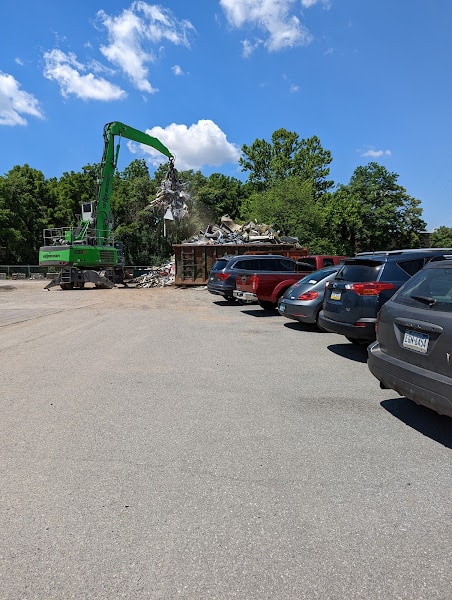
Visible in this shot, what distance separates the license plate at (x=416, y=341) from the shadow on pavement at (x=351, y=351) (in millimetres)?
3215

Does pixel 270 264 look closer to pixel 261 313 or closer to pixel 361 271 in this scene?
pixel 261 313

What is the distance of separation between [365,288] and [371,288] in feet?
0.30

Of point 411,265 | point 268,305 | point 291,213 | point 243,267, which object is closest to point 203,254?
point 243,267

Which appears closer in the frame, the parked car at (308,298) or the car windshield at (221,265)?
the parked car at (308,298)

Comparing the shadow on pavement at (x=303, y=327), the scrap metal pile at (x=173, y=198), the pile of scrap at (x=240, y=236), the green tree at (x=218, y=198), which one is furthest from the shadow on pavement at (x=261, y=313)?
the green tree at (x=218, y=198)

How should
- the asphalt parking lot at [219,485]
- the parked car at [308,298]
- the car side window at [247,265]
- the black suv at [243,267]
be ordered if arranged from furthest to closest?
the car side window at [247,265] → the black suv at [243,267] → the parked car at [308,298] → the asphalt parking lot at [219,485]

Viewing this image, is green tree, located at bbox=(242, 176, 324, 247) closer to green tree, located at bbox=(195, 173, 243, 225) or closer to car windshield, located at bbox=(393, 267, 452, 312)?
green tree, located at bbox=(195, 173, 243, 225)

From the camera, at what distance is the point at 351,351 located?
8.28 meters

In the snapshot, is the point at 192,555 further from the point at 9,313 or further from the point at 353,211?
the point at 353,211

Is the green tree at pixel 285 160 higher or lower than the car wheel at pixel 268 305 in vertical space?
higher

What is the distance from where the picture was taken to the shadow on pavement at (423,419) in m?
4.27

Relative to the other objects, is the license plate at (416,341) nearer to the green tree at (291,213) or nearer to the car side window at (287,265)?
the car side window at (287,265)

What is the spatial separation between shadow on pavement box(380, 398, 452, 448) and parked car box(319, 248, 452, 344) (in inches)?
77.5

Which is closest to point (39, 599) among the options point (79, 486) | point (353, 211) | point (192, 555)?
point (192, 555)
